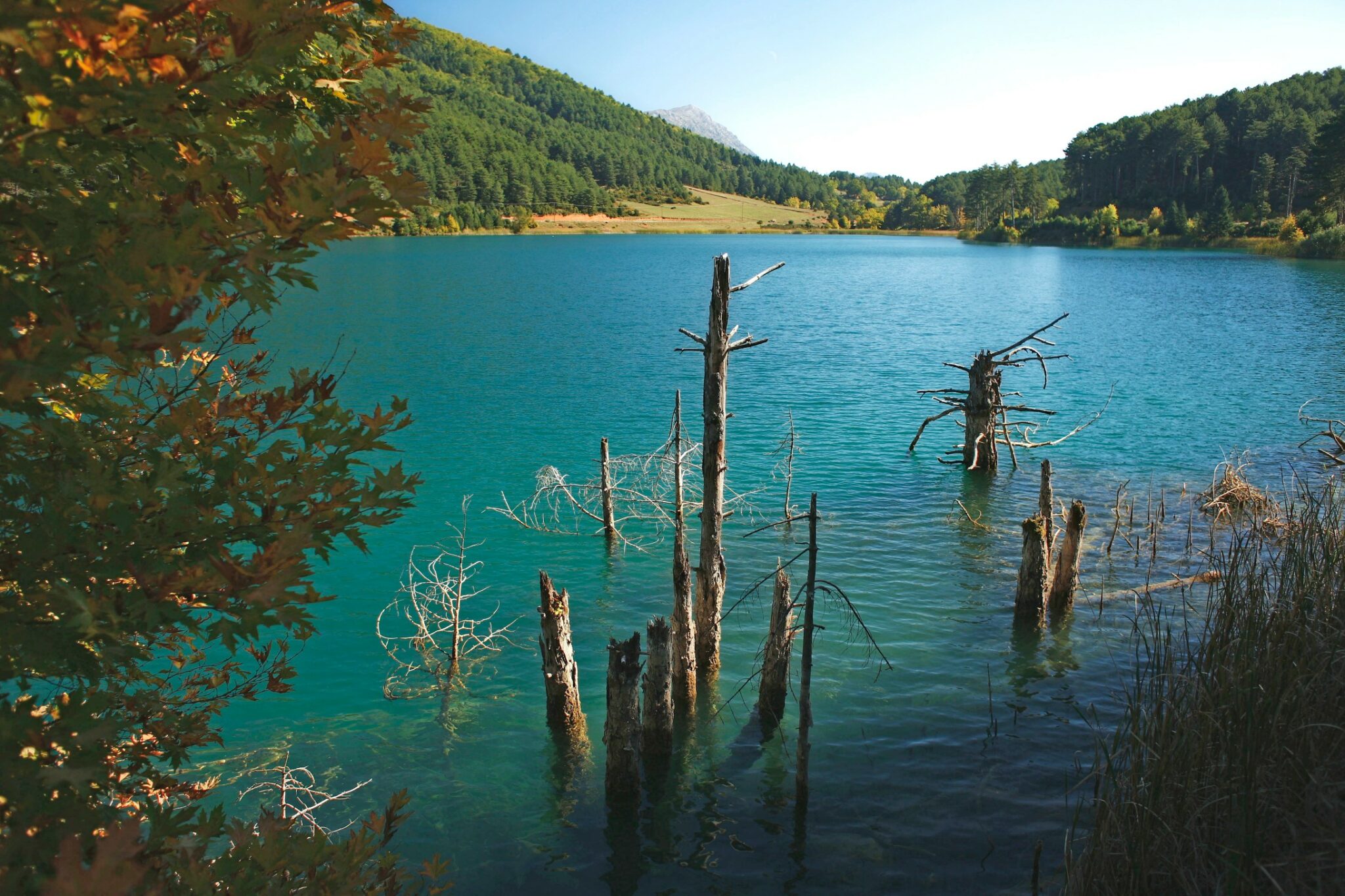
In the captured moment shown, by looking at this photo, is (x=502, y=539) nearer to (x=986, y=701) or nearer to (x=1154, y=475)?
(x=986, y=701)

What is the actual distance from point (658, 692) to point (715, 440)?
3545 millimetres

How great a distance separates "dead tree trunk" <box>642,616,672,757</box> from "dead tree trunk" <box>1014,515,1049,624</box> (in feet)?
23.7

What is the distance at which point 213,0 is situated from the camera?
2740 mm

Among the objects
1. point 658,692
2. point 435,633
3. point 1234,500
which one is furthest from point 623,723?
point 1234,500

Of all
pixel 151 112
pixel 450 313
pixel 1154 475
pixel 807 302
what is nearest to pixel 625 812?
pixel 151 112

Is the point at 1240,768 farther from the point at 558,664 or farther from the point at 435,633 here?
the point at 435,633

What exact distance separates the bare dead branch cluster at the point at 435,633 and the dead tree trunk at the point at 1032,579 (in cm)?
961

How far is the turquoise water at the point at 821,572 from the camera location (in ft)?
31.9

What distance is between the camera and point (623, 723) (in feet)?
33.0

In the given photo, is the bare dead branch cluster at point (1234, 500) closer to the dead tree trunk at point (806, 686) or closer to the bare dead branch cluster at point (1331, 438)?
the bare dead branch cluster at point (1331, 438)

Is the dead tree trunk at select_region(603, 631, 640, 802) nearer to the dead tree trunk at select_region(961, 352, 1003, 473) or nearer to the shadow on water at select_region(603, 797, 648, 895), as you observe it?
the shadow on water at select_region(603, 797, 648, 895)

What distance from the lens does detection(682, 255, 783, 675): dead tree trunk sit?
1077 centimetres

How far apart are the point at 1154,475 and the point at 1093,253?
A: 11612 cm

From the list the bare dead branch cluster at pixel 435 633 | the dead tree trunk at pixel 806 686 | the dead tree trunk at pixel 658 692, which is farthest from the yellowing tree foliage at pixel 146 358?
the bare dead branch cluster at pixel 435 633
